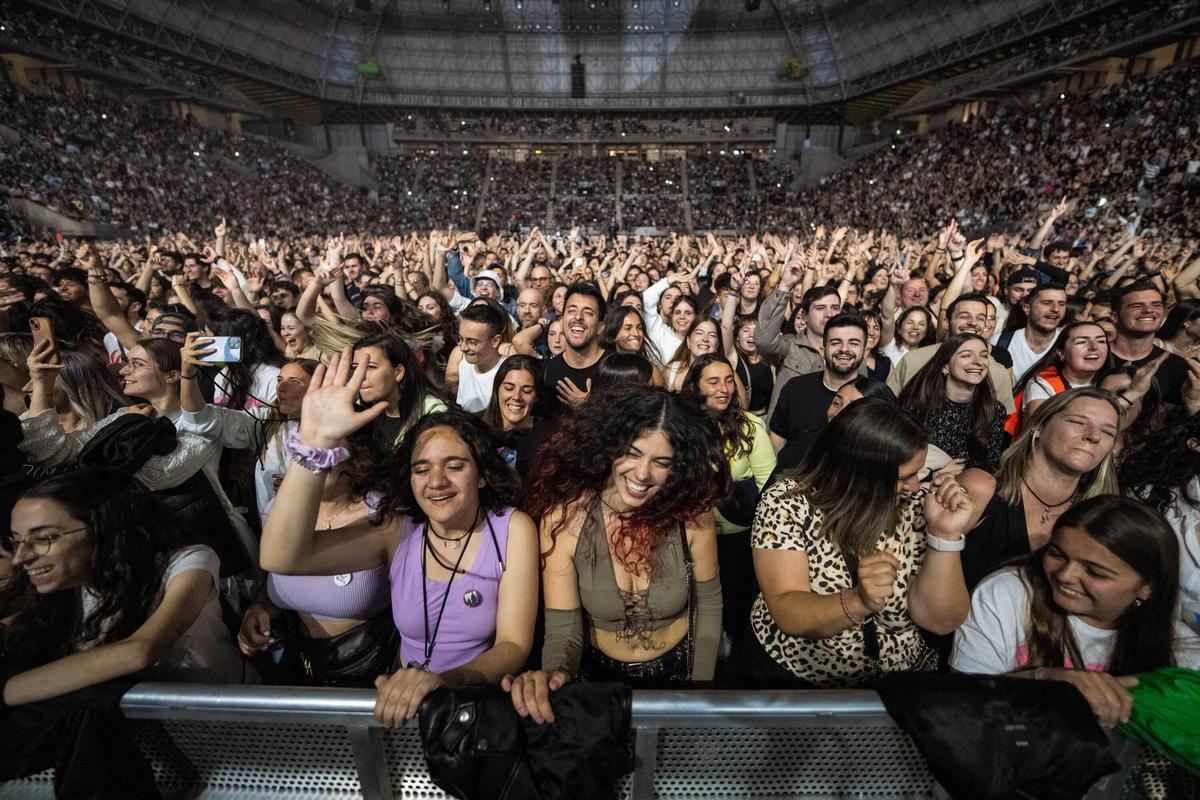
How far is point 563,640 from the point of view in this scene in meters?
1.74

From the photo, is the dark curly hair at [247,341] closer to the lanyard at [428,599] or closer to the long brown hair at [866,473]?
the lanyard at [428,599]

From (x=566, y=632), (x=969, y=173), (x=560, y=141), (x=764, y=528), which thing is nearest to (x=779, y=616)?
(x=764, y=528)

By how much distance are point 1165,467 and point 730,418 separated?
1774 mm

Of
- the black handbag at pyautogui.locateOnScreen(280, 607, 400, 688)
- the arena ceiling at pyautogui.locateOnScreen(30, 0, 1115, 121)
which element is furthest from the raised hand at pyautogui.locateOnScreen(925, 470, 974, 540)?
the arena ceiling at pyautogui.locateOnScreen(30, 0, 1115, 121)

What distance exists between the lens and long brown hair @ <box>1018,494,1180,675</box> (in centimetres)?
145

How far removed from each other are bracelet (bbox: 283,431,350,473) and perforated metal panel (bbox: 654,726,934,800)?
43.9 inches

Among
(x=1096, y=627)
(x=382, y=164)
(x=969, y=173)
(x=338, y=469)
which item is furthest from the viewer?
(x=382, y=164)

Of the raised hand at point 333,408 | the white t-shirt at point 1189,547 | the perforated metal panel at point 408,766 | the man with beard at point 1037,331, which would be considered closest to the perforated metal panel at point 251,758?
the perforated metal panel at point 408,766

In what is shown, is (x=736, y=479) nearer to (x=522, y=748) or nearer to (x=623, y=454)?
(x=623, y=454)

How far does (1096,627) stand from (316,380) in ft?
A: 7.68

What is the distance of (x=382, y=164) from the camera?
38938mm

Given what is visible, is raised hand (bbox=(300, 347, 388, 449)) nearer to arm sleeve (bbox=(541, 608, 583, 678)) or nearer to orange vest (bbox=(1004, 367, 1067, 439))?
arm sleeve (bbox=(541, 608, 583, 678))

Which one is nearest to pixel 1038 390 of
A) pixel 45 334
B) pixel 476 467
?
pixel 476 467

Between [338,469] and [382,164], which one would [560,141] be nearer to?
[382,164]
